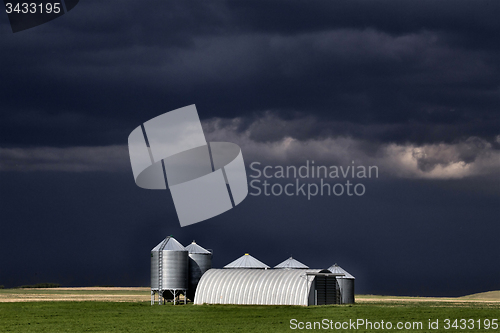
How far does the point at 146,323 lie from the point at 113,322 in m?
2.53

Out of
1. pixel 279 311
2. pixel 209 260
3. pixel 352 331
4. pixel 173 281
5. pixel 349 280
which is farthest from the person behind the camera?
pixel 349 280

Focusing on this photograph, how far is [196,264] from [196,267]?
1.18 ft

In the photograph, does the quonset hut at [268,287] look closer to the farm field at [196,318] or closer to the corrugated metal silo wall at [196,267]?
the farm field at [196,318]

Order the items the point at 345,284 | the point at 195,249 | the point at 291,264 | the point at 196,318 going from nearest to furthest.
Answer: the point at 196,318 → the point at 195,249 → the point at 291,264 → the point at 345,284

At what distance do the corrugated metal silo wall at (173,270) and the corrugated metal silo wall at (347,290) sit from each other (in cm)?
2153

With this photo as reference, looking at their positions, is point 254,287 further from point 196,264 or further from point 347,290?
point 347,290

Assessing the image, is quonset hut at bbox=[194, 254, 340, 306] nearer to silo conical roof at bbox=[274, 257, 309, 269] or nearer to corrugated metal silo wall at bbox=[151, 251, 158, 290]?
corrugated metal silo wall at bbox=[151, 251, 158, 290]

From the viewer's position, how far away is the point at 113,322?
4709 centimetres

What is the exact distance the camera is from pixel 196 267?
7662cm

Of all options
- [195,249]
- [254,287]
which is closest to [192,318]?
[254,287]

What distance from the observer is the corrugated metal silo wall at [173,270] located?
72812 millimetres

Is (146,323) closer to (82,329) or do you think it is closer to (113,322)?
(113,322)

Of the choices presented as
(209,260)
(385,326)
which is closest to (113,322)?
(385,326)

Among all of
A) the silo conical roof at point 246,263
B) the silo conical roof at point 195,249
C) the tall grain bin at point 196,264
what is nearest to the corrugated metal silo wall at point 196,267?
the tall grain bin at point 196,264
